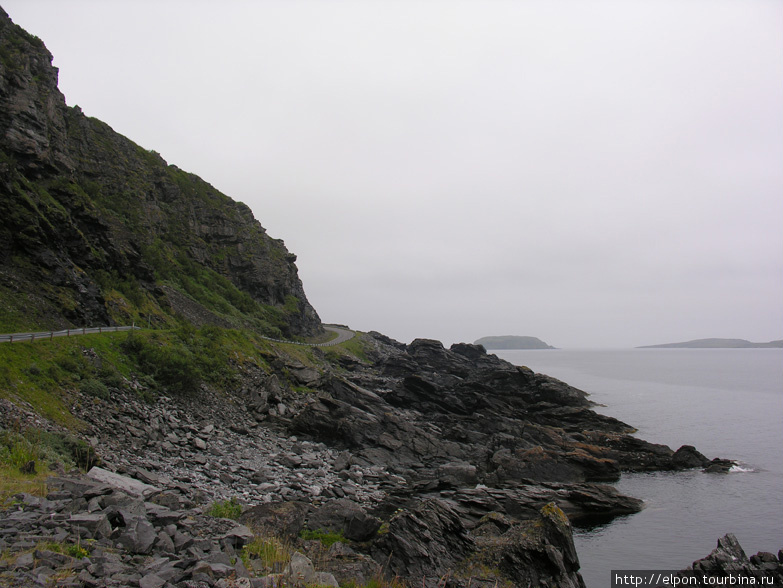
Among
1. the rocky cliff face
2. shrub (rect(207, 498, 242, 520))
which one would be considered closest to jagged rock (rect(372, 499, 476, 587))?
shrub (rect(207, 498, 242, 520))

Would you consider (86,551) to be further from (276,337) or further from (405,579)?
(276,337)

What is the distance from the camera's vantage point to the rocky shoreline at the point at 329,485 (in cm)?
973

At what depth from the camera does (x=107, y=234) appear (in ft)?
152

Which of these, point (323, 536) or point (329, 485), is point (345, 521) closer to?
point (323, 536)

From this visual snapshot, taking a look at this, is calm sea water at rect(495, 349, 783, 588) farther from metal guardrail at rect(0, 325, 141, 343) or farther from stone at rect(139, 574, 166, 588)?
metal guardrail at rect(0, 325, 141, 343)

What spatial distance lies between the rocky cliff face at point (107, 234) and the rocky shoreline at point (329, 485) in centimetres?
1143

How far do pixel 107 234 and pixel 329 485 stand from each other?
37506 mm

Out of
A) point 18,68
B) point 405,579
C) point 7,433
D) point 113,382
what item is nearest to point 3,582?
point 405,579

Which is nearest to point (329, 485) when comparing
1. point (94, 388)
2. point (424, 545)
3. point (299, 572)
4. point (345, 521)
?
point (345, 521)

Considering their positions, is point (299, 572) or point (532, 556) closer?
point (299, 572)

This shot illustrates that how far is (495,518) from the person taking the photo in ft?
65.6

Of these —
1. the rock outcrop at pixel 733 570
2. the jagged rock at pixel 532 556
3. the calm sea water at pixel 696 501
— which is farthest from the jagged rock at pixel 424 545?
the rock outcrop at pixel 733 570

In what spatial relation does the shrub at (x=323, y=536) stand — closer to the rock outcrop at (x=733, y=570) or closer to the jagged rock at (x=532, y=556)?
the jagged rock at (x=532, y=556)

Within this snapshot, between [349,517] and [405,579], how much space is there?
4464 millimetres
